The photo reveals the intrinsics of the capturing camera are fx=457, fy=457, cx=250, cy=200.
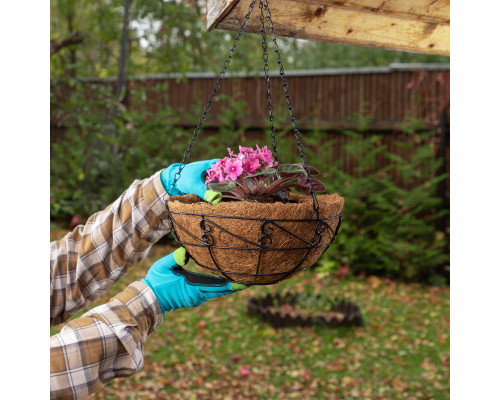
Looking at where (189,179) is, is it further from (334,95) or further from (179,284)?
(334,95)

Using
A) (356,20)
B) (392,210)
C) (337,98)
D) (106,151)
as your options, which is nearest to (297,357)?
(392,210)

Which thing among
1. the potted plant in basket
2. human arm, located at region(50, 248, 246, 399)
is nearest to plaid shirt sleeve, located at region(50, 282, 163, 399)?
human arm, located at region(50, 248, 246, 399)

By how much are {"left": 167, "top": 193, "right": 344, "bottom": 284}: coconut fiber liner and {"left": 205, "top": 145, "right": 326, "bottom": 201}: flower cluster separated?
12cm

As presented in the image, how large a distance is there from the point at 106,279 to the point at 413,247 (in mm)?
4314

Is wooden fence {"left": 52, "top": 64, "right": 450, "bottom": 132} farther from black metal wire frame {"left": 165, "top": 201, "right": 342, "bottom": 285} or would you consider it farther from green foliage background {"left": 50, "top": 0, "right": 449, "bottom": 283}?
black metal wire frame {"left": 165, "top": 201, "right": 342, "bottom": 285}

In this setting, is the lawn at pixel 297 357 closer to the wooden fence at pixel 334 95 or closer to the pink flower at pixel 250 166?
the wooden fence at pixel 334 95

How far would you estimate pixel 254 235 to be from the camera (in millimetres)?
1055

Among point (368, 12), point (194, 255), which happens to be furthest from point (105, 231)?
point (368, 12)

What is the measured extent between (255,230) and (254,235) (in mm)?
13

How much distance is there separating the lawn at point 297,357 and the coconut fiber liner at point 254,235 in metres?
2.48

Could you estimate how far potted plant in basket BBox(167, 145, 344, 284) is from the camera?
1.05 metres

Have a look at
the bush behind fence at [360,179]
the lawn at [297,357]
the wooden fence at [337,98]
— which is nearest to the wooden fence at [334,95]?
the wooden fence at [337,98]

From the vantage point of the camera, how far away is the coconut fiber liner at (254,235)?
1.04 metres
